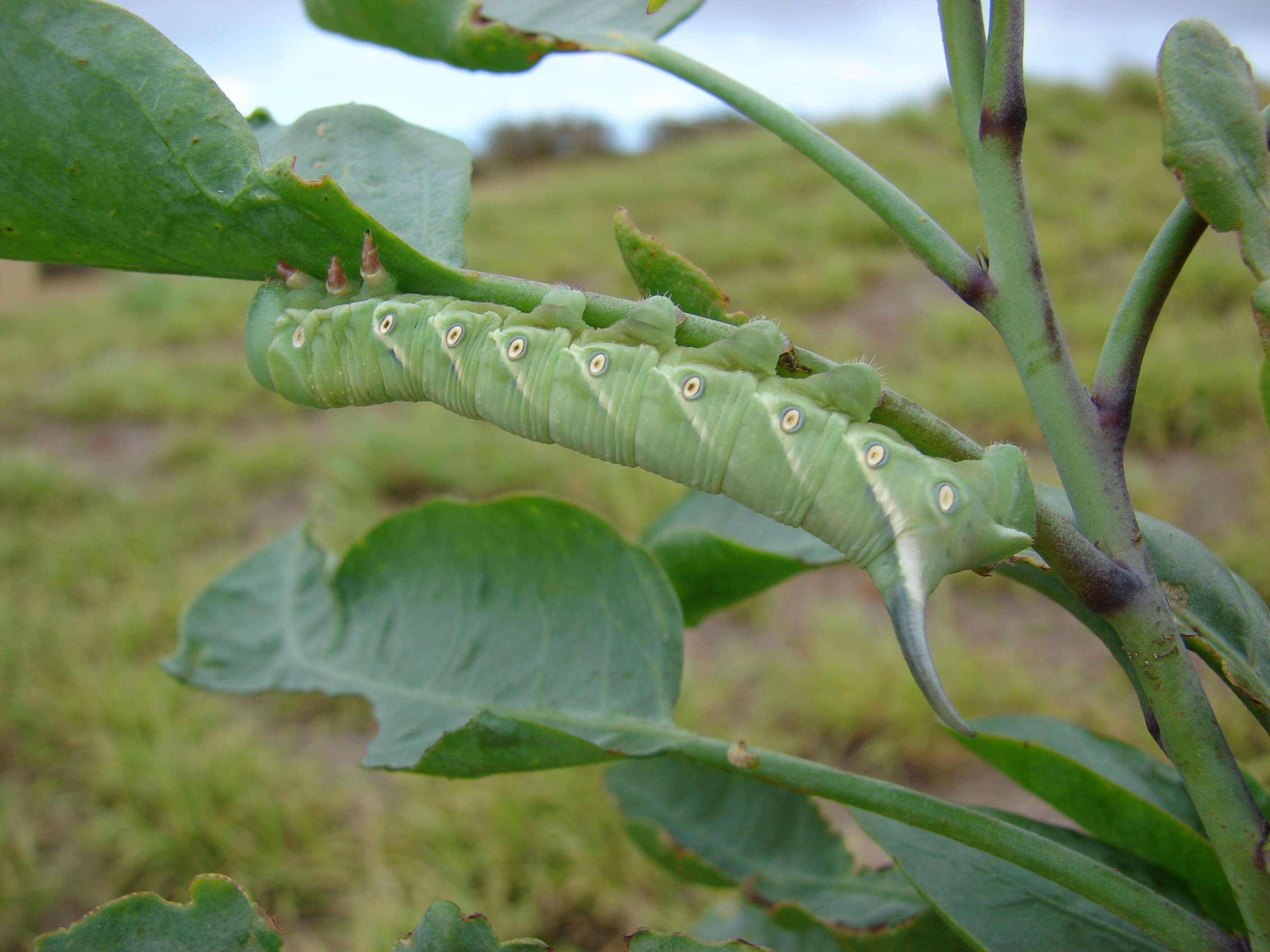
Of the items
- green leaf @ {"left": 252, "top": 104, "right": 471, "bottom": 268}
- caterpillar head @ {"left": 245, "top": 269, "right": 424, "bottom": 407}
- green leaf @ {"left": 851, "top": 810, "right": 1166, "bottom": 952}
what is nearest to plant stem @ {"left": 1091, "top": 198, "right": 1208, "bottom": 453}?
green leaf @ {"left": 851, "top": 810, "right": 1166, "bottom": 952}

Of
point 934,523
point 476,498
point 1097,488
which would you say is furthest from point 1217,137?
point 476,498

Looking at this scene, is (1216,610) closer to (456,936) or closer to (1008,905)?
(1008,905)

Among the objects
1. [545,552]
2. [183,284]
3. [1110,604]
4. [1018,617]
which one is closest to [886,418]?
[1110,604]

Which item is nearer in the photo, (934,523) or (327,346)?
(934,523)

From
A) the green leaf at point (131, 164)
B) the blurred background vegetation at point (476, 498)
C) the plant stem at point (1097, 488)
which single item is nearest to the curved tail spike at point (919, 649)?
the plant stem at point (1097, 488)

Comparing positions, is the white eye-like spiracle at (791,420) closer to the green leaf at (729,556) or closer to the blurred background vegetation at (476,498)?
the green leaf at (729,556)

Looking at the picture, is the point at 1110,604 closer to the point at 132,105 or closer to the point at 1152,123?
the point at 132,105
